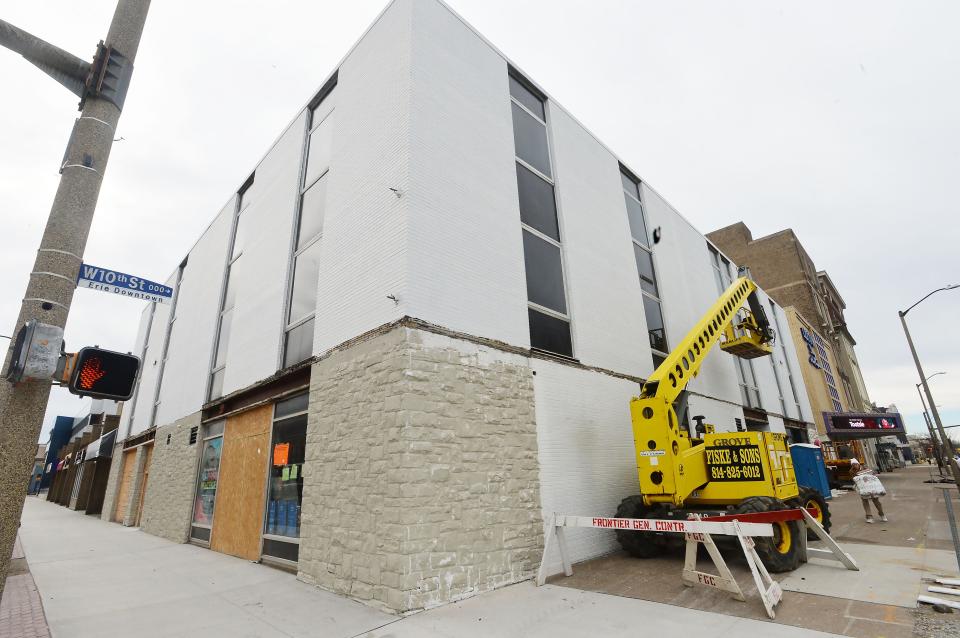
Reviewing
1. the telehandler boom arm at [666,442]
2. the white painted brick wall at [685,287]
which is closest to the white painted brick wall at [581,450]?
the telehandler boom arm at [666,442]

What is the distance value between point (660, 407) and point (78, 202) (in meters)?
8.39

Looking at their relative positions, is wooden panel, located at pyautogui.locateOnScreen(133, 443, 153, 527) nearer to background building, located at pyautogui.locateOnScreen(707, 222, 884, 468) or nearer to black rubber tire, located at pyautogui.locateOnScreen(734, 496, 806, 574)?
black rubber tire, located at pyautogui.locateOnScreen(734, 496, 806, 574)

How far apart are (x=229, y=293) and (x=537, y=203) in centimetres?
1068

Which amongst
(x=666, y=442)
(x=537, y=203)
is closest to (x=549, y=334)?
(x=666, y=442)

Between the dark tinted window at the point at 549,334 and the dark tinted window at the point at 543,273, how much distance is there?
12.2 inches

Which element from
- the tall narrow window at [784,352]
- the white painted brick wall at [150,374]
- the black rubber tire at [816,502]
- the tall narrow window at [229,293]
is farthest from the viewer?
the tall narrow window at [784,352]

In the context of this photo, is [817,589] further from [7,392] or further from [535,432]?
[7,392]

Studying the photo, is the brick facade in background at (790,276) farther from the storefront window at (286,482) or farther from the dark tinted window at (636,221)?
the storefront window at (286,482)

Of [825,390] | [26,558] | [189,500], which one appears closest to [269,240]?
[189,500]

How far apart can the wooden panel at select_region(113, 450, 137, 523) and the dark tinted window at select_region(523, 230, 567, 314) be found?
64.0 feet

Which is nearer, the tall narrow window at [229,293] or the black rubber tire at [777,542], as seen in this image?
the black rubber tire at [777,542]

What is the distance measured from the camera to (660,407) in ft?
27.1

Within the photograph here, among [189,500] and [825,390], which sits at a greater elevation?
[825,390]

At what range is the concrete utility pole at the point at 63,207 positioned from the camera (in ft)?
9.71
